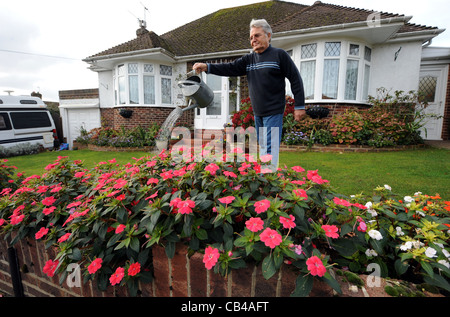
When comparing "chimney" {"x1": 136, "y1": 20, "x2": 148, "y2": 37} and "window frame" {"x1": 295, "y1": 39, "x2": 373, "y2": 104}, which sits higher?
"chimney" {"x1": 136, "y1": 20, "x2": 148, "y2": 37}

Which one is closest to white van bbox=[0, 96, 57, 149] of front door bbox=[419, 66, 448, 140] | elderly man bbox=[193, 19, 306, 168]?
elderly man bbox=[193, 19, 306, 168]

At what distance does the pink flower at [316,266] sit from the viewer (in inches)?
31.0

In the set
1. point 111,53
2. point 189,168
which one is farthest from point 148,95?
point 189,168

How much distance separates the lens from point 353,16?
7.53 metres

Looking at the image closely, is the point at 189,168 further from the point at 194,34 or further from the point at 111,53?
the point at 194,34

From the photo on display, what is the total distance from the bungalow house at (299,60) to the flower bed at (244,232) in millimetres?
7593

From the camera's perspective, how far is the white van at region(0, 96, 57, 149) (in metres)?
9.55

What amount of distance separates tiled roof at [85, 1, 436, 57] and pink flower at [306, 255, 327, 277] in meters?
8.53

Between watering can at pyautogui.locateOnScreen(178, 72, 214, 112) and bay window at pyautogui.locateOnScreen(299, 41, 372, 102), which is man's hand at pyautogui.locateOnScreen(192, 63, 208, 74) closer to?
watering can at pyautogui.locateOnScreen(178, 72, 214, 112)

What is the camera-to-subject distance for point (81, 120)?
41.0 ft

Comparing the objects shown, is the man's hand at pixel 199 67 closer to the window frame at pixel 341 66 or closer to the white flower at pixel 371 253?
the white flower at pixel 371 253

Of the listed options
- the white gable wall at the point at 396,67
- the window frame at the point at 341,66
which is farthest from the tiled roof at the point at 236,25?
the window frame at the point at 341,66

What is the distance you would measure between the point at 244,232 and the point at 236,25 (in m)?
12.5

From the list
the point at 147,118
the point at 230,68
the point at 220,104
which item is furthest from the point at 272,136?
the point at 147,118
